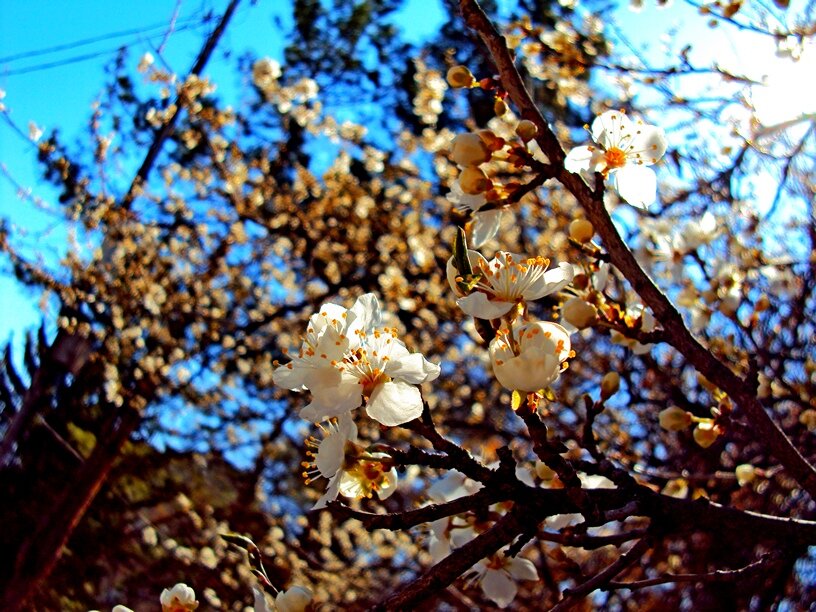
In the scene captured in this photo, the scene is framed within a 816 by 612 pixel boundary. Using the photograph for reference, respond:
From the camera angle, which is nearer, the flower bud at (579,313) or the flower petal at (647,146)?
the flower bud at (579,313)

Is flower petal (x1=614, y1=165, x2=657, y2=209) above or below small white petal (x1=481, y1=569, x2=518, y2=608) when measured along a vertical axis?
above

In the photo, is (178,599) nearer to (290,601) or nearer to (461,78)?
(290,601)

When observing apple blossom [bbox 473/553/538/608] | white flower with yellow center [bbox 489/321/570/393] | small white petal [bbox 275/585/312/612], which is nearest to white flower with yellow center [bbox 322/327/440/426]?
white flower with yellow center [bbox 489/321/570/393]

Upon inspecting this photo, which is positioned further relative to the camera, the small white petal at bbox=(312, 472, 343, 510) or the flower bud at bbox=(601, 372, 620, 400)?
the flower bud at bbox=(601, 372, 620, 400)

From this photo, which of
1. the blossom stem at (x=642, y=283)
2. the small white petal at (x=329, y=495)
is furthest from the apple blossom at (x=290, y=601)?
the blossom stem at (x=642, y=283)

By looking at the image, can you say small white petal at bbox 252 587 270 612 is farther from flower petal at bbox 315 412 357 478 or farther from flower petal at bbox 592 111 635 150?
flower petal at bbox 592 111 635 150

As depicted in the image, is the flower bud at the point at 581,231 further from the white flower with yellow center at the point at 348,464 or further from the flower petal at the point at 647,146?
the white flower with yellow center at the point at 348,464

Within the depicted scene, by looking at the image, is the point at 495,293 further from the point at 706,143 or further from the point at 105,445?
the point at 105,445
